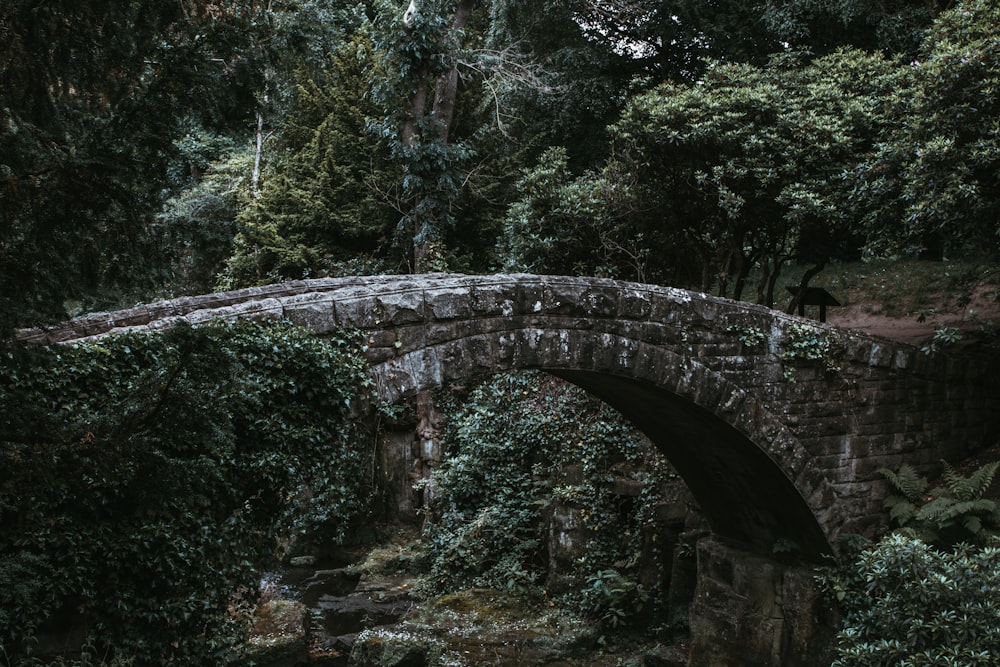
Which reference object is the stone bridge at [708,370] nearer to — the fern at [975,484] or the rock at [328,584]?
the fern at [975,484]

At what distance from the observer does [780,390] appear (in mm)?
8070

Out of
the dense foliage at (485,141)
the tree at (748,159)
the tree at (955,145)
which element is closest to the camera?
the dense foliage at (485,141)

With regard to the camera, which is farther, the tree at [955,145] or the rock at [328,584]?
the rock at [328,584]

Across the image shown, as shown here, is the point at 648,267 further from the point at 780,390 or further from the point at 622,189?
the point at 780,390

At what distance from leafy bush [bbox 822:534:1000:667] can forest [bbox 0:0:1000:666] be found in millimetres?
33

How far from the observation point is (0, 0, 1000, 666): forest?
4.13 metres

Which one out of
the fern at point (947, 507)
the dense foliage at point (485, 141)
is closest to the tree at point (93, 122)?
the dense foliage at point (485, 141)

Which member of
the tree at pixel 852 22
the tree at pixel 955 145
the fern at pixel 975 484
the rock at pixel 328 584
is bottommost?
the rock at pixel 328 584

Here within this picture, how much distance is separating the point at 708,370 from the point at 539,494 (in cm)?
586

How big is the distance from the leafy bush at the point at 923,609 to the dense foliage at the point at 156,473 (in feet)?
16.6

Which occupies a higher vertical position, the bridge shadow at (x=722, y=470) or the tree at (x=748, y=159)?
the tree at (x=748, y=159)

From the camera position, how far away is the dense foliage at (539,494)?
10906 millimetres

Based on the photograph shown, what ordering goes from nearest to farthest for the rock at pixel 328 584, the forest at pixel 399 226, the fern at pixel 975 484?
the forest at pixel 399 226 → the fern at pixel 975 484 → the rock at pixel 328 584

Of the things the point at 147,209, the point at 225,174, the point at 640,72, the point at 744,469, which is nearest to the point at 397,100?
the point at 640,72
